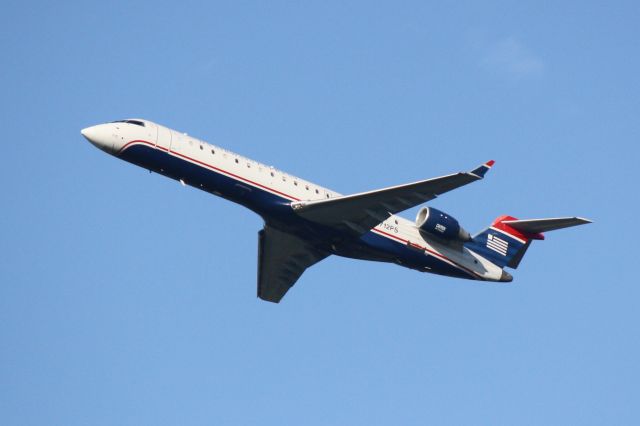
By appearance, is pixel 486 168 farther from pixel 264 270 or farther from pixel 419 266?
pixel 264 270

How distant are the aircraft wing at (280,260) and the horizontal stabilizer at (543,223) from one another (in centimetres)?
702

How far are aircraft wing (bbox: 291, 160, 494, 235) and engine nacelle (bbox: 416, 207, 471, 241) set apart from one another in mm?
2210

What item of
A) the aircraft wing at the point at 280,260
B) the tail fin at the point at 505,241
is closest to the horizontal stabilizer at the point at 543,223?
the tail fin at the point at 505,241

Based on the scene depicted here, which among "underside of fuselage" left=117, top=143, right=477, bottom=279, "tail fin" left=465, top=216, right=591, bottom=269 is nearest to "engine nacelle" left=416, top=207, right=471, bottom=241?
"underside of fuselage" left=117, top=143, right=477, bottom=279

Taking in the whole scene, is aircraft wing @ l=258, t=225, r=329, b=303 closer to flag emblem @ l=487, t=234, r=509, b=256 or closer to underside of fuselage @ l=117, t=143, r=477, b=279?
underside of fuselage @ l=117, t=143, r=477, b=279

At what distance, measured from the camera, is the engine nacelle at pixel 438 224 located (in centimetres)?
3766

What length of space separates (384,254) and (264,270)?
545cm

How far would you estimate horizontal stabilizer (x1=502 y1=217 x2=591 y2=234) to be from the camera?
35.5 m

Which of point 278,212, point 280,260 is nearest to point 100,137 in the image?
point 278,212

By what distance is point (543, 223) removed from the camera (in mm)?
37969

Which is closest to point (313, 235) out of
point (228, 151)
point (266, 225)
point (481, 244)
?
point (266, 225)

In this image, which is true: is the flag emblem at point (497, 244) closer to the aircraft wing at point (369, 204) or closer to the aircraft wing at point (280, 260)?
the aircraft wing at point (369, 204)

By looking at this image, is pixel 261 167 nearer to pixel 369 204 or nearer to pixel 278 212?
pixel 278 212

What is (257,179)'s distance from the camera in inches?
1411
